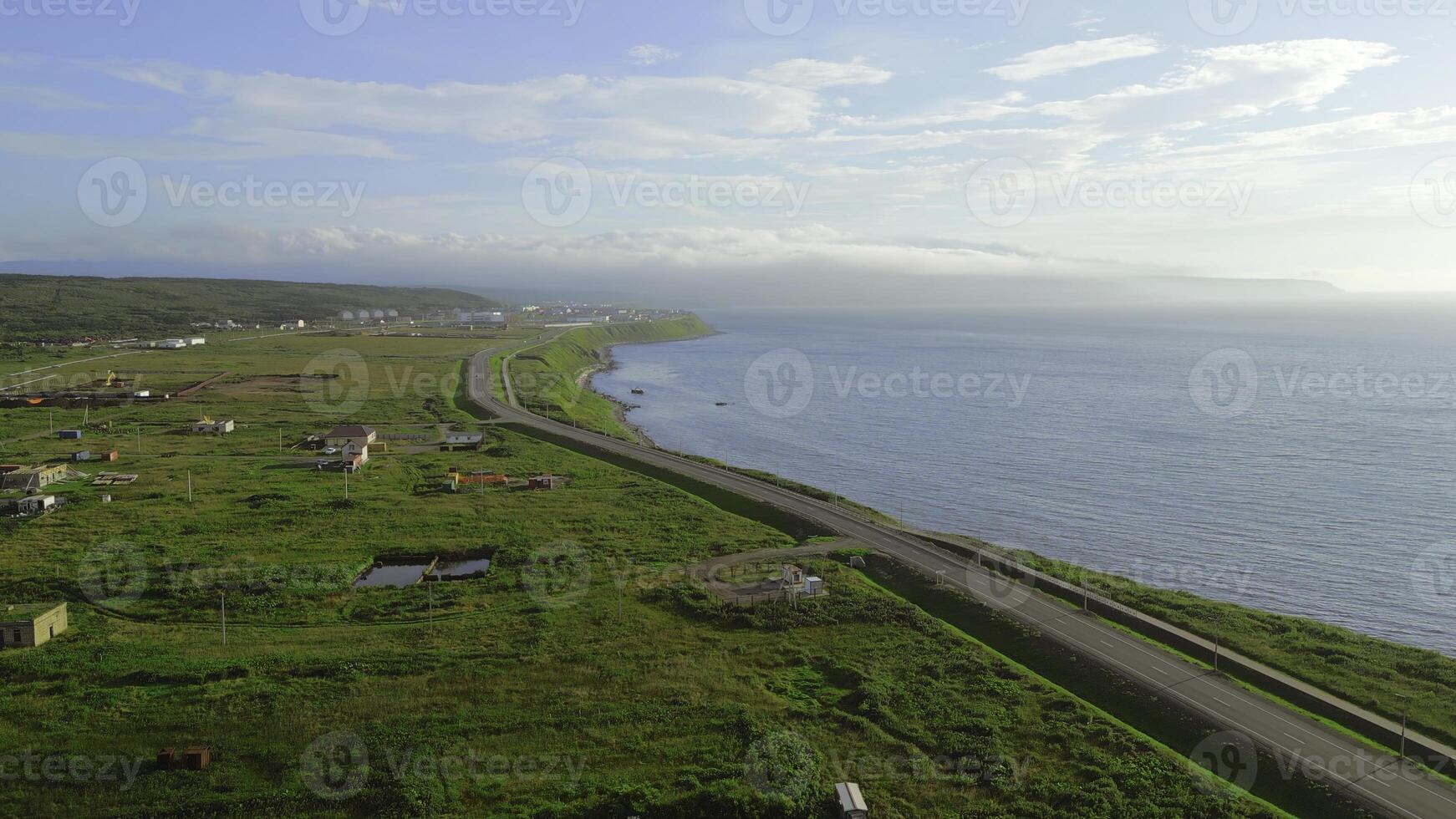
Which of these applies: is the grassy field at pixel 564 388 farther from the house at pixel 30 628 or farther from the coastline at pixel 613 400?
the house at pixel 30 628

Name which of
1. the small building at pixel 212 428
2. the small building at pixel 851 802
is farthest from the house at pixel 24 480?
the small building at pixel 851 802

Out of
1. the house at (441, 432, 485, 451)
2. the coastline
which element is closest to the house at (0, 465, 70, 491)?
the house at (441, 432, 485, 451)

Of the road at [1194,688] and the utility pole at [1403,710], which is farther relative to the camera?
the utility pole at [1403,710]

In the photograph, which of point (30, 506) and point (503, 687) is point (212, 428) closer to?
point (30, 506)

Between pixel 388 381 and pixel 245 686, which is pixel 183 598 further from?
pixel 388 381

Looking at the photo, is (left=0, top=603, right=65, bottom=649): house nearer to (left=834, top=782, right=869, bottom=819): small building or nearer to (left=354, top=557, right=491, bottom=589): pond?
(left=354, top=557, right=491, bottom=589): pond

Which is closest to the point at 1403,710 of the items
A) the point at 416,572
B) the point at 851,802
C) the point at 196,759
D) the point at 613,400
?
the point at 851,802

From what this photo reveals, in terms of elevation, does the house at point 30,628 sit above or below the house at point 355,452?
below
